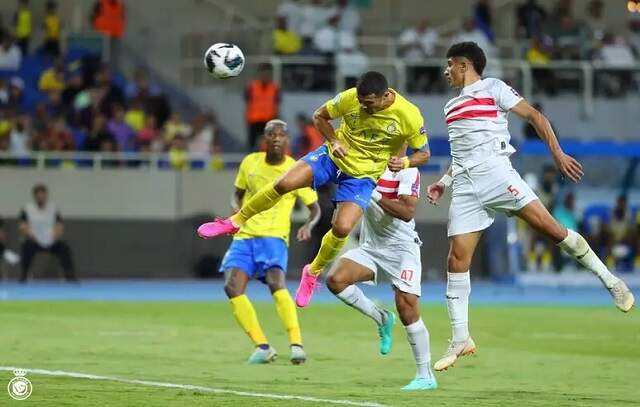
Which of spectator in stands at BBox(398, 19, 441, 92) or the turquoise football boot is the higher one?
spectator in stands at BBox(398, 19, 441, 92)

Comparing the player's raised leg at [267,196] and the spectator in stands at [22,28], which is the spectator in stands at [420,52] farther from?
the player's raised leg at [267,196]

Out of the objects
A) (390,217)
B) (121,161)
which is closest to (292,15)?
(121,161)

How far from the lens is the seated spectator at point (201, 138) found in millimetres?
30641

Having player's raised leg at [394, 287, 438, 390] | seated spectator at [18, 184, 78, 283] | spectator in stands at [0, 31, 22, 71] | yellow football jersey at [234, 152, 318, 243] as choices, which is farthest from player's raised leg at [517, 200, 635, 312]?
spectator in stands at [0, 31, 22, 71]

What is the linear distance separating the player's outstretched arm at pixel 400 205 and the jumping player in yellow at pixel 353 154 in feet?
0.62

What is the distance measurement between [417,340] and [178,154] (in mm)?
17654

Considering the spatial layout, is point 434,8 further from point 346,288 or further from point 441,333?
point 346,288

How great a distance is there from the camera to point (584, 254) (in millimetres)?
12664

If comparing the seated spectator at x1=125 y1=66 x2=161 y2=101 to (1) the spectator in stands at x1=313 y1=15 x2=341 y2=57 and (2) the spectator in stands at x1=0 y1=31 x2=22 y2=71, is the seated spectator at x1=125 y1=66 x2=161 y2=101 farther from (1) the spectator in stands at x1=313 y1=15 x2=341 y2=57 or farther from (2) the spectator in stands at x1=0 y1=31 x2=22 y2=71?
(1) the spectator in stands at x1=313 y1=15 x2=341 y2=57

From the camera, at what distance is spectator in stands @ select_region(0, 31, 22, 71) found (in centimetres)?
3209

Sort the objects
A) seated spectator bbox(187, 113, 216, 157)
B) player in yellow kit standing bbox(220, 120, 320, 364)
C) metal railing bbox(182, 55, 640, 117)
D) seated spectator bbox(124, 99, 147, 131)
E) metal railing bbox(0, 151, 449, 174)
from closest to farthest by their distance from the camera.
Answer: player in yellow kit standing bbox(220, 120, 320, 364) → metal railing bbox(0, 151, 449, 174) → seated spectator bbox(187, 113, 216, 157) → seated spectator bbox(124, 99, 147, 131) → metal railing bbox(182, 55, 640, 117)

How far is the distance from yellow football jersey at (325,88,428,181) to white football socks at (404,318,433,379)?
1352mm

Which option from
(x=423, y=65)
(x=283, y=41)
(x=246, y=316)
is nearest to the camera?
(x=246, y=316)

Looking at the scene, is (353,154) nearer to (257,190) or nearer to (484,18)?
(257,190)
